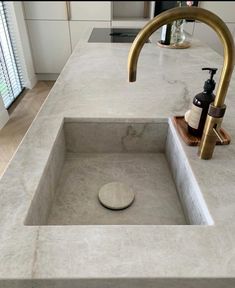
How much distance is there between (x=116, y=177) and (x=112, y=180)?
0.02 meters

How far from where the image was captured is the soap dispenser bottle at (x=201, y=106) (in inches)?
27.1

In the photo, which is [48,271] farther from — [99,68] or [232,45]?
[99,68]

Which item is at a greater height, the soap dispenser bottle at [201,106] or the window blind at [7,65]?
the soap dispenser bottle at [201,106]

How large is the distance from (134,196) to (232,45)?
49 centimetres

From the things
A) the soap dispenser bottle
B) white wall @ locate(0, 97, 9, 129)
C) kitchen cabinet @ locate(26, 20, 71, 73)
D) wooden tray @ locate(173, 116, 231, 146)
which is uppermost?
the soap dispenser bottle

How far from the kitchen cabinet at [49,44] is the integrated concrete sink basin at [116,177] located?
9.62 ft

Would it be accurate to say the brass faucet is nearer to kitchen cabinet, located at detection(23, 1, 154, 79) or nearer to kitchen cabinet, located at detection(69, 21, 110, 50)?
kitchen cabinet, located at detection(23, 1, 154, 79)

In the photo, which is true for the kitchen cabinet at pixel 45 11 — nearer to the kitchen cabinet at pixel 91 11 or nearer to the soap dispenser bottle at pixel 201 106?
the kitchen cabinet at pixel 91 11

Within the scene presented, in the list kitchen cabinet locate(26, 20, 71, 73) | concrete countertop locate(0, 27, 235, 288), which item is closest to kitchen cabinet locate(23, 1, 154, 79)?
kitchen cabinet locate(26, 20, 71, 73)

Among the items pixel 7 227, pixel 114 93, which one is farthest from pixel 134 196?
pixel 114 93

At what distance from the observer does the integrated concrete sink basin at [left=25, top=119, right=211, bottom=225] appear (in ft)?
2.26

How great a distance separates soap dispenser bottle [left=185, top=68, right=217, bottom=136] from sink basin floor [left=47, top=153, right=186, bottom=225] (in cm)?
21

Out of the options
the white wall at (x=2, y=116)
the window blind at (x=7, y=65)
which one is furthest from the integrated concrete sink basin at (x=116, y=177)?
the window blind at (x=7, y=65)

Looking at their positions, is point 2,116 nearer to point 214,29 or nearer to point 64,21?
point 64,21
